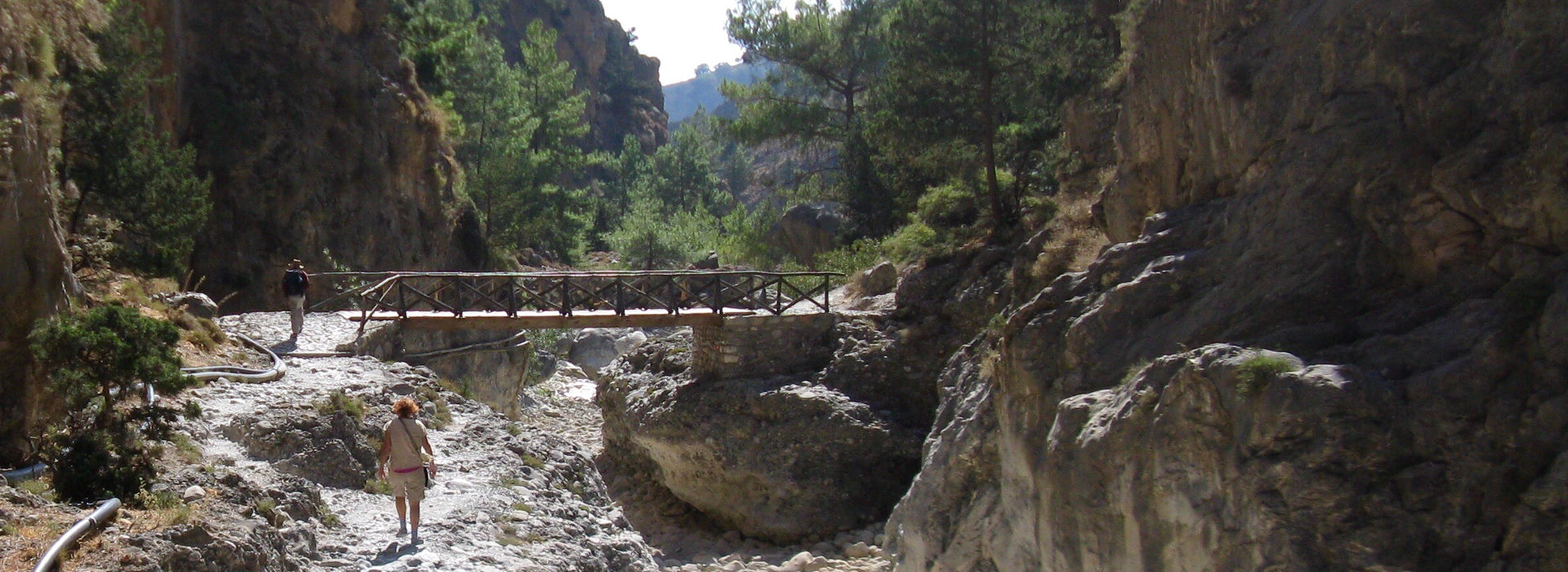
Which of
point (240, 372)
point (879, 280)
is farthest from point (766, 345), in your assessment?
point (240, 372)

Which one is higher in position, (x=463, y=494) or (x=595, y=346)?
(x=595, y=346)

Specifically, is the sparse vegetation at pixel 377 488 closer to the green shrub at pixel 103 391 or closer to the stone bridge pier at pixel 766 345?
the green shrub at pixel 103 391

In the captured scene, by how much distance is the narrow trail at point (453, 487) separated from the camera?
9273mm

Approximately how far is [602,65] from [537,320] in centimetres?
5884

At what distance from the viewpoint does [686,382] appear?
21.6 m

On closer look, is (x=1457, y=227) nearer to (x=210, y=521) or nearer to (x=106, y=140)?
(x=210, y=521)

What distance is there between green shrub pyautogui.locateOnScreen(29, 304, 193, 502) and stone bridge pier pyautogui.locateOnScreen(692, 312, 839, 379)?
519 inches

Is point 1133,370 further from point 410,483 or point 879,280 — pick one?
point 879,280

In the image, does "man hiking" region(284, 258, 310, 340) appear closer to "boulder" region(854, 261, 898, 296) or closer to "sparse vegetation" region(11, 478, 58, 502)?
"sparse vegetation" region(11, 478, 58, 502)

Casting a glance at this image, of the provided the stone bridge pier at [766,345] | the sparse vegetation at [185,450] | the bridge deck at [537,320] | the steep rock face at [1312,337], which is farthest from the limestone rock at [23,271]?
the stone bridge pier at [766,345]

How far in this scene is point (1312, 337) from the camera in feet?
30.0

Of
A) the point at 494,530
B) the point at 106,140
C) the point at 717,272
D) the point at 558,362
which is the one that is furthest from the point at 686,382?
the point at 558,362

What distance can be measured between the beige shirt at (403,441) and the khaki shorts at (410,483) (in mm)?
82

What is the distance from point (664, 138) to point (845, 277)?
182ft
